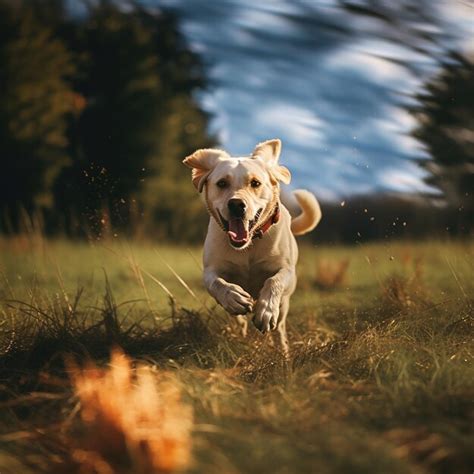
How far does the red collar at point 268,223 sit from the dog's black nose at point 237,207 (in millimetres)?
362

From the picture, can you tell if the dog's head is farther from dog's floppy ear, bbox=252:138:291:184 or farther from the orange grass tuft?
the orange grass tuft

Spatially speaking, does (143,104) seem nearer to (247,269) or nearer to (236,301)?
(247,269)

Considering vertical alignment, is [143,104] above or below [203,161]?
below

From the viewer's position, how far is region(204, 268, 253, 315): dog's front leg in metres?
3.49

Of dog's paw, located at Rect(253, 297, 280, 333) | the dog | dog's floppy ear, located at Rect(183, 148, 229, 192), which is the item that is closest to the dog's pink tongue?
the dog

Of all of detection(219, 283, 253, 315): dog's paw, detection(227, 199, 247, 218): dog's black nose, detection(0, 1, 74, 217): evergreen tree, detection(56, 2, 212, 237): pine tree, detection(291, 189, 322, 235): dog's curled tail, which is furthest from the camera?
detection(56, 2, 212, 237): pine tree

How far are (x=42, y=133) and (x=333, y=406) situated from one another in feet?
33.9

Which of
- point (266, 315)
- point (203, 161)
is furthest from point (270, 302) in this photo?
point (203, 161)

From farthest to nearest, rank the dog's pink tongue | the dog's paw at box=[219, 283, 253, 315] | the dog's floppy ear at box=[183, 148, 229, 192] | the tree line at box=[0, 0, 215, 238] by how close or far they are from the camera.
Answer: the tree line at box=[0, 0, 215, 238] → the dog's floppy ear at box=[183, 148, 229, 192] → the dog's pink tongue → the dog's paw at box=[219, 283, 253, 315]

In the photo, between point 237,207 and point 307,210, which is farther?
point 307,210

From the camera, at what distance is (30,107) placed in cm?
1163

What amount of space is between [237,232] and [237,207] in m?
0.17

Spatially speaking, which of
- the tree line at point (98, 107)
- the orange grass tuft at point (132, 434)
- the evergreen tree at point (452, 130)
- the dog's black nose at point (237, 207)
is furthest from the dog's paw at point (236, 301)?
the tree line at point (98, 107)

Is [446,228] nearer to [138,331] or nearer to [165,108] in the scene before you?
[138,331]
